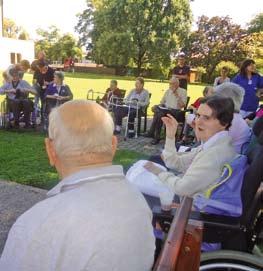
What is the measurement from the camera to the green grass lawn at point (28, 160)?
5242mm

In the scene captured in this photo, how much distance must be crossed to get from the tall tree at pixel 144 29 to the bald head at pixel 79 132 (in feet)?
135

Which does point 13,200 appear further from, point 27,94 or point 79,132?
point 27,94

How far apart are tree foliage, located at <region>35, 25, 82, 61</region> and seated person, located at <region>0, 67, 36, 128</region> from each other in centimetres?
5738

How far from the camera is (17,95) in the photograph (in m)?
A: 8.78

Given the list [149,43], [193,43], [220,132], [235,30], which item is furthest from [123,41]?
[220,132]

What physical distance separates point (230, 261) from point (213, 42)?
4312 centimetres

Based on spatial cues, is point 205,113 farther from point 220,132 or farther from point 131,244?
point 131,244

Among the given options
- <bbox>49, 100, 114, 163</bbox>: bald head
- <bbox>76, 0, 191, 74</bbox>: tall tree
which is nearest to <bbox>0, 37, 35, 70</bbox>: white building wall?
<bbox>76, 0, 191, 74</bbox>: tall tree

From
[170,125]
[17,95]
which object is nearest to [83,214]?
[170,125]

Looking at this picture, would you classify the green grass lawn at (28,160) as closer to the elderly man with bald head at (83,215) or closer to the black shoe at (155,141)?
the black shoe at (155,141)

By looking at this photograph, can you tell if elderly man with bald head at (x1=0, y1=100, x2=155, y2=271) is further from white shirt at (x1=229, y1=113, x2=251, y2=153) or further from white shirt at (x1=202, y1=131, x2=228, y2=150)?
white shirt at (x1=229, y1=113, x2=251, y2=153)

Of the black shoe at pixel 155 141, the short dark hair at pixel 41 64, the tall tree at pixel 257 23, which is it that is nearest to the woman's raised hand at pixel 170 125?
the black shoe at pixel 155 141

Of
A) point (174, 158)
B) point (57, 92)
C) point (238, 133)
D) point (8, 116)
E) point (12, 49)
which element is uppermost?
point (12, 49)

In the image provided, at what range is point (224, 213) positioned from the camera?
7.98 feet
